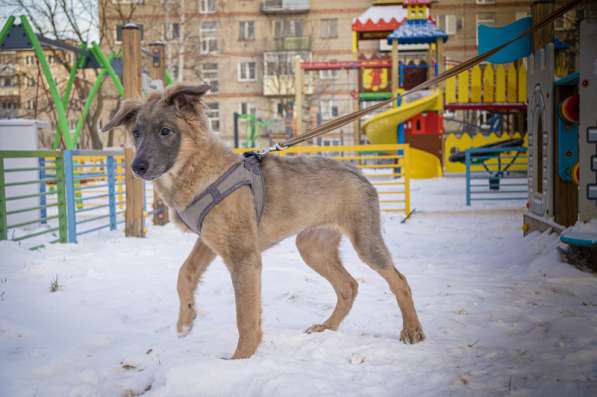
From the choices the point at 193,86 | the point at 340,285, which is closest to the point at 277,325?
the point at 340,285

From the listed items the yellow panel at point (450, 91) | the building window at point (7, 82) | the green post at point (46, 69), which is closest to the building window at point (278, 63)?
the building window at point (7, 82)

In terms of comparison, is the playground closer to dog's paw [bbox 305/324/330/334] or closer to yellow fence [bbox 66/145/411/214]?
dog's paw [bbox 305/324/330/334]

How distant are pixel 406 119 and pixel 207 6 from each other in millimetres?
22667

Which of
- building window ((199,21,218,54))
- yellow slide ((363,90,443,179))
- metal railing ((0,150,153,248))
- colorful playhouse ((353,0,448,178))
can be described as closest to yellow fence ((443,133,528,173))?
yellow slide ((363,90,443,179))

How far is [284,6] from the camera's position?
38.5 meters

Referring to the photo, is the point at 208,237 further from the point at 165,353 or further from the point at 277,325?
the point at 277,325

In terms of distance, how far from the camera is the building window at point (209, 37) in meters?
38.2

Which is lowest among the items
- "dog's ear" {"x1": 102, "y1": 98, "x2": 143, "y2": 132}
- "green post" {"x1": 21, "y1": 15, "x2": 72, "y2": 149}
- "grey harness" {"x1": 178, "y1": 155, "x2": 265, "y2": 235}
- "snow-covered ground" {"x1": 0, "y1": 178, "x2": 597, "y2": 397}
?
"snow-covered ground" {"x1": 0, "y1": 178, "x2": 597, "y2": 397}

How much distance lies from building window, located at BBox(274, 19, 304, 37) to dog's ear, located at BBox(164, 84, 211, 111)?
37434mm

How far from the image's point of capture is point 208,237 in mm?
3361

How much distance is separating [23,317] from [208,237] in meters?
2.17

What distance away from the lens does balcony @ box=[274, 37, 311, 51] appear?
125ft

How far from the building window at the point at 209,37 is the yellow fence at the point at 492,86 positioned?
23.3 metres

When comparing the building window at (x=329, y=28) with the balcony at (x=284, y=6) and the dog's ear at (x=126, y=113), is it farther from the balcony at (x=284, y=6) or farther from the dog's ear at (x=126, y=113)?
the dog's ear at (x=126, y=113)
